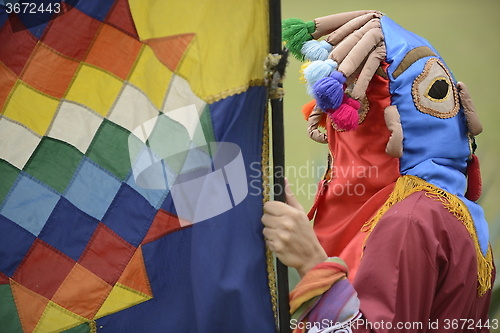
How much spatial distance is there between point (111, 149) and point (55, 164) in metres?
0.11

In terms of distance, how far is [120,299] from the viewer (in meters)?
0.81

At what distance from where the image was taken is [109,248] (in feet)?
2.64

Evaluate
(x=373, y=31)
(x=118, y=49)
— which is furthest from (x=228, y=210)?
(x=373, y=31)

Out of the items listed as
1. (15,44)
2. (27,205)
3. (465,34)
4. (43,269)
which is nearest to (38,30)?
(15,44)

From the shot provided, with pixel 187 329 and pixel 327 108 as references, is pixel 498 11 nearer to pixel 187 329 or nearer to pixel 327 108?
pixel 327 108

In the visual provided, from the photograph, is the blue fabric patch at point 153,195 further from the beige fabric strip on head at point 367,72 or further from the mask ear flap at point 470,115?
the mask ear flap at point 470,115

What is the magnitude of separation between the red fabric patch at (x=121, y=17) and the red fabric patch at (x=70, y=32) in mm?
25

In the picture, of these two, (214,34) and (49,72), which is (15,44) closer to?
(49,72)

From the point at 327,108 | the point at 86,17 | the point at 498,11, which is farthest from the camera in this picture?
the point at 498,11

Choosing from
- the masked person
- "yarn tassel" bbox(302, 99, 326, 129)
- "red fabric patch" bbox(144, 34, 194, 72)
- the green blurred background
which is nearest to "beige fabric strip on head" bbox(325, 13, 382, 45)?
the masked person

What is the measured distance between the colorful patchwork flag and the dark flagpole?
2cm

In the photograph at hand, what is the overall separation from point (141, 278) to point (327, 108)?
53 cm

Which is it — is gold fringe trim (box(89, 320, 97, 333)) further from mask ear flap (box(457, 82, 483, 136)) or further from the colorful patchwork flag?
mask ear flap (box(457, 82, 483, 136))

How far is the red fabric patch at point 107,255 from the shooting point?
0.80 metres
